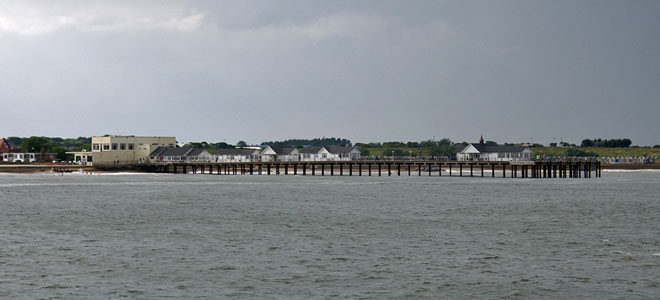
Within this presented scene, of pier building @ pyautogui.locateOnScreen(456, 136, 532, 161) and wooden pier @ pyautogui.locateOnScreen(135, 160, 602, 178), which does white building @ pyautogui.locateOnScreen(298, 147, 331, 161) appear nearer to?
wooden pier @ pyautogui.locateOnScreen(135, 160, 602, 178)

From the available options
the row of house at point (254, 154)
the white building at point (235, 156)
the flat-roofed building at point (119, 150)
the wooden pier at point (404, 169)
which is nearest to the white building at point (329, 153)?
the row of house at point (254, 154)

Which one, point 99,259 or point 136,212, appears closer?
point 99,259

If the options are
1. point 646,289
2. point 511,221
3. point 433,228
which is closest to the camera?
point 646,289

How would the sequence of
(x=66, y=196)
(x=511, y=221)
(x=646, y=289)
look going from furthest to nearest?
(x=66, y=196) < (x=511, y=221) < (x=646, y=289)

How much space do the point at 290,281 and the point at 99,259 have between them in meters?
9.71

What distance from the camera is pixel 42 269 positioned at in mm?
29516

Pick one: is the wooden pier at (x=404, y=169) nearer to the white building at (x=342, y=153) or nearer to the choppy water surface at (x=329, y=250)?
the white building at (x=342, y=153)

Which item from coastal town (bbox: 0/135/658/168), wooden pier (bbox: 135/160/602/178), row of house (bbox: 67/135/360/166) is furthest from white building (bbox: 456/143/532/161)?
row of house (bbox: 67/135/360/166)

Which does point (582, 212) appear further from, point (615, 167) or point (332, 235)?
point (615, 167)

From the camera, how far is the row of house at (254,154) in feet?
520

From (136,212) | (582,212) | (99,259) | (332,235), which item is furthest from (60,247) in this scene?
(582,212)

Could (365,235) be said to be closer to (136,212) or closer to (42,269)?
(42,269)

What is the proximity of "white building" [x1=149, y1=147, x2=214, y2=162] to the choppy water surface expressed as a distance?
313ft

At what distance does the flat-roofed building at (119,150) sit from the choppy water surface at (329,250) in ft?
300
